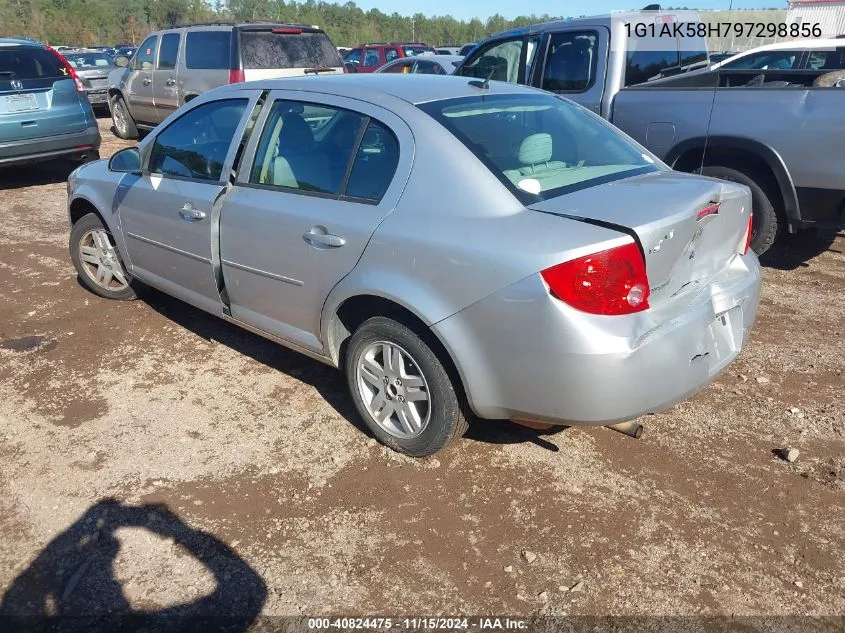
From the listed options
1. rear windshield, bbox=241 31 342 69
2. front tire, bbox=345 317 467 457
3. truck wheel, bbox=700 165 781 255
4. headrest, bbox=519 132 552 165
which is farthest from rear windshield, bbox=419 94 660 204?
rear windshield, bbox=241 31 342 69

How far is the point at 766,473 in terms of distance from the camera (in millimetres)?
3129

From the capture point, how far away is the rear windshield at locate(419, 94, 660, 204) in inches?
116

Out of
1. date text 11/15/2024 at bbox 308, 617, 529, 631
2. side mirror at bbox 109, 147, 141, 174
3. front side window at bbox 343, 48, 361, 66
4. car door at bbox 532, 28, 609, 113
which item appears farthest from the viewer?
front side window at bbox 343, 48, 361, 66

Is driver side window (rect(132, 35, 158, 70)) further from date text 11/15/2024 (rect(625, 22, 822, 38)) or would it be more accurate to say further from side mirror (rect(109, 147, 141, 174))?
date text 11/15/2024 (rect(625, 22, 822, 38))

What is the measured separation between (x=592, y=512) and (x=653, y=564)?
351 millimetres

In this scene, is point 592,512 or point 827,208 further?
point 827,208

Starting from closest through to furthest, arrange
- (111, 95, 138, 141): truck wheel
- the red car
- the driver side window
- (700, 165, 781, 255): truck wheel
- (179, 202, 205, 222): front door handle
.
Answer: (179, 202, 205, 222): front door handle, (700, 165, 781, 255): truck wheel, the driver side window, (111, 95, 138, 141): truck wheel, the red car

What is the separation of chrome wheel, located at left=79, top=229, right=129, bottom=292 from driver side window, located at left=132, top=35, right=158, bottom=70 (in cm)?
733

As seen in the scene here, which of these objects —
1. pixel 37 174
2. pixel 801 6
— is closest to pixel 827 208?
pixel 37 174

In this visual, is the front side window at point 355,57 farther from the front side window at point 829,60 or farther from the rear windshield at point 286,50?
the front side window at point 829,60

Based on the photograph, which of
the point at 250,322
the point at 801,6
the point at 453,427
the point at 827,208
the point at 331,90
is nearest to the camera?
the point at 453,427

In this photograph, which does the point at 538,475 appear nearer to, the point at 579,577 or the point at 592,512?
the point at 592,512

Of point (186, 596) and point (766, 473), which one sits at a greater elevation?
point (766, 473)

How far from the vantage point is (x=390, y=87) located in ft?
11.2
